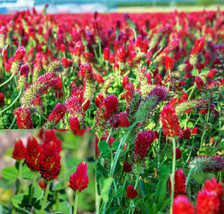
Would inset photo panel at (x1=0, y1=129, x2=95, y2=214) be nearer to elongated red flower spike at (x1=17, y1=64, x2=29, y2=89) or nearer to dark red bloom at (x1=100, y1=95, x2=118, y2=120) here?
dark red bloom at (x1=100, y1=95, x2=118, y2=120)

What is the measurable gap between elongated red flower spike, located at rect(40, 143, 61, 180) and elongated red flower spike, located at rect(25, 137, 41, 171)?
19mm

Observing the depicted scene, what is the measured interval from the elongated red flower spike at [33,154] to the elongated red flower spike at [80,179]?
0.31 feet

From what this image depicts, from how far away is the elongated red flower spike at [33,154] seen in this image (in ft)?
2.76

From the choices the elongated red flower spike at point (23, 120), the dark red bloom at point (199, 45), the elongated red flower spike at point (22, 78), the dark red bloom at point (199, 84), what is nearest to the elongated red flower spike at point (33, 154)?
the elongated red flower spike at point (23, 120)

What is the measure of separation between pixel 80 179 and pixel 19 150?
0.16 m

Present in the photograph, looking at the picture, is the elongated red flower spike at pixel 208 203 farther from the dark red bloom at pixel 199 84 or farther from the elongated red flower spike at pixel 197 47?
the elongated red flower spike at pixel 197 47

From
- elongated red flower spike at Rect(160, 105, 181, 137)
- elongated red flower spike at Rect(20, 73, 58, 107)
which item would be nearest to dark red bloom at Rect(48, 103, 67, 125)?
elongated red flower spike at Rect(20, 73, 58, 107)

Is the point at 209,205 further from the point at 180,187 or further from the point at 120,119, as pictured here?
the point at 120,119

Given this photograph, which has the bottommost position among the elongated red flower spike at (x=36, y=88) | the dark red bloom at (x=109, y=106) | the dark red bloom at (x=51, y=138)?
the dark red bloom at (x=51, y=138)

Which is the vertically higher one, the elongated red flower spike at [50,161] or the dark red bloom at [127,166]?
the elongated red flower spike at [50,161]

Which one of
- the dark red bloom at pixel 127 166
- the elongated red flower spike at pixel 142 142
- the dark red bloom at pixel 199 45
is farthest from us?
the dark red bloom at pixel 199 45

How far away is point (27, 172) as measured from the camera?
3.16ft

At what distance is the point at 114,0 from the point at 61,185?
33.8 meters

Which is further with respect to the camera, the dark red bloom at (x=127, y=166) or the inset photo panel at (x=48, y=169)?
the dark red bloom at (x=127, y=166)
